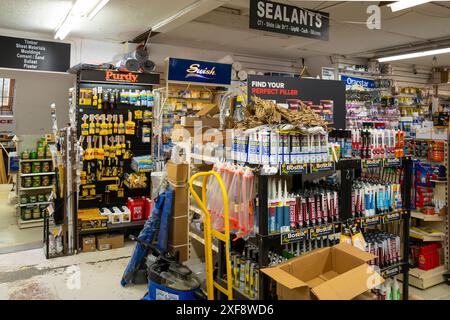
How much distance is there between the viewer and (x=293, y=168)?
2.80m

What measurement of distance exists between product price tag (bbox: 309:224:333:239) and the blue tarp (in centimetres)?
201

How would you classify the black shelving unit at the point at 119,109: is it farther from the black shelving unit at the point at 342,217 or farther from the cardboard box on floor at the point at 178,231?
the black shelving unit at the point at 342,217

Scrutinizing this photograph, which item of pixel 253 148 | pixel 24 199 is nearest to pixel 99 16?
pixel 24 199

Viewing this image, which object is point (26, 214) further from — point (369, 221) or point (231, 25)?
point (369, 221)

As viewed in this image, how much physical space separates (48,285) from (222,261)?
2.39 meters

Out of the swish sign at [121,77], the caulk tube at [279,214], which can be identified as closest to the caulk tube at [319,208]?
the caulk tube at [279,214]

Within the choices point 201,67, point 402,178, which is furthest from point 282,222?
point 201,67

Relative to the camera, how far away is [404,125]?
7758 mm

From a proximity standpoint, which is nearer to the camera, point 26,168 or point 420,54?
point 26,168

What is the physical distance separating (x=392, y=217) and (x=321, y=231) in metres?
0.94

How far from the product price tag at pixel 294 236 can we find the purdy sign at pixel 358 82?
7227 mm

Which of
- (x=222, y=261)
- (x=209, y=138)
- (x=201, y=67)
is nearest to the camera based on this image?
(x=222, y=261)
